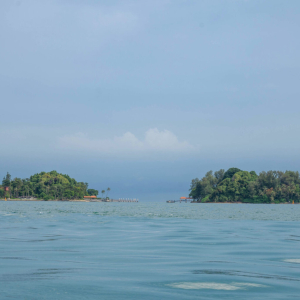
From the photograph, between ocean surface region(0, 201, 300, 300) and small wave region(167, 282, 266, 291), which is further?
small wave region(167, 282, 266, 291)

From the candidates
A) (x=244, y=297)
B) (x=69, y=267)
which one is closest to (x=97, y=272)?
(x=69, y=267)

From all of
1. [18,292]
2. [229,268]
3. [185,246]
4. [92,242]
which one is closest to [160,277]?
[229,268]

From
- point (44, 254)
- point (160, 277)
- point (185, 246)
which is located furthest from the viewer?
point (185, 246)

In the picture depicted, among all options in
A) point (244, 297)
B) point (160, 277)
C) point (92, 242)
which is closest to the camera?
point (244, 297)

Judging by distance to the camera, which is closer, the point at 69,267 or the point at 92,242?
the point at 69,267

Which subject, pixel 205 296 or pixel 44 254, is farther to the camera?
pixel 44 254

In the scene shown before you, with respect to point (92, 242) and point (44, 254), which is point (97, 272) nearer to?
point (44, 254)

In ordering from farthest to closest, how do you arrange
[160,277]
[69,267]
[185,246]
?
[185,246], [69,267], [160,277]

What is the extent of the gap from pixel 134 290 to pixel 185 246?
915 centimetres

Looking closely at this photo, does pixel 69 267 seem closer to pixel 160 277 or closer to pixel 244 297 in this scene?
pixel 160 277

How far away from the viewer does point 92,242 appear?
19703 millimetres

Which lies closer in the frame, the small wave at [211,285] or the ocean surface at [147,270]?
the ocean surface at [147,270]

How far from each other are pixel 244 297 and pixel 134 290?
2.55 metres

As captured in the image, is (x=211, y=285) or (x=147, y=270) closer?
Result: (x=211, y=285)
